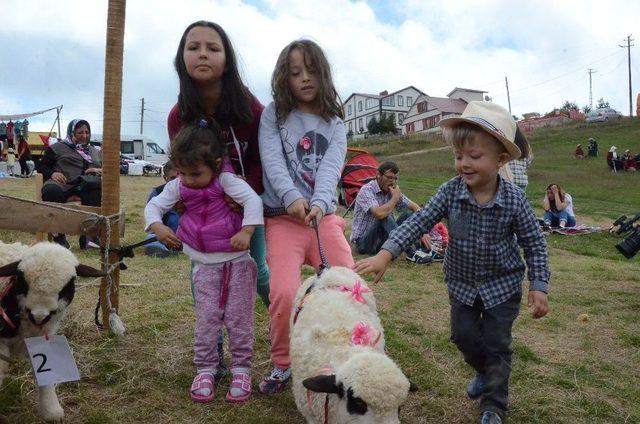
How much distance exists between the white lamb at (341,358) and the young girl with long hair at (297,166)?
0.76 feet

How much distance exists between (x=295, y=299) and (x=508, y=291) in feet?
3.93

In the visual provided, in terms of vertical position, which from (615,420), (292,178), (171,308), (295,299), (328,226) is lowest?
(615,420)

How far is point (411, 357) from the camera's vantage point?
4.07 metres

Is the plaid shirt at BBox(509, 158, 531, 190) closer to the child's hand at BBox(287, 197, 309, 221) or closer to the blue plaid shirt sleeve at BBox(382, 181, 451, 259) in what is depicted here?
the blue plaid shirt sleeve at BBox(382, 181, 451, 259)

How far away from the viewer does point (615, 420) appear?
3.18 metres

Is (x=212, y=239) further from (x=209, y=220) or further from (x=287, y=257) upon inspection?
(x=287, y=257)

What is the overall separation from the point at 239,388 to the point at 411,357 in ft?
4.62

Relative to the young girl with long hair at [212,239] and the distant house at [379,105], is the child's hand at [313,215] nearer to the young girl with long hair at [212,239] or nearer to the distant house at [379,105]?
the young girl with long hair at [212,239]

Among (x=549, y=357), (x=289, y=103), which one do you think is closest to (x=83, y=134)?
→ (x=289, y=103)

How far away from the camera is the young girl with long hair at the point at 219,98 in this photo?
11.1 ft

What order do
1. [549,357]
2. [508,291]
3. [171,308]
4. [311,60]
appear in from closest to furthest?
[508,291]
[311,60]
[549,357]
[171,308]

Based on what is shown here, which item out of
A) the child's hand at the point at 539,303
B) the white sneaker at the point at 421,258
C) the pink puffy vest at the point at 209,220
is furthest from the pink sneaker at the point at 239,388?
the white sneaker at the point at 421,258

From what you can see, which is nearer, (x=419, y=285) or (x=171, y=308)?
(x=171, y=308)

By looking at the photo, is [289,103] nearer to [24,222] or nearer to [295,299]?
[295,299]
